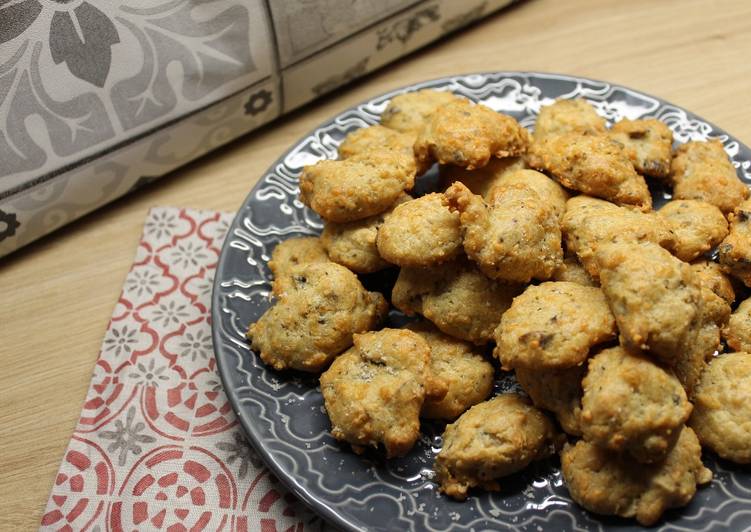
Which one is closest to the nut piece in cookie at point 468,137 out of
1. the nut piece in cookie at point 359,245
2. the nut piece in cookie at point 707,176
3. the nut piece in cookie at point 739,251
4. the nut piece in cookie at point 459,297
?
the nut piece in cookie at point 359,245

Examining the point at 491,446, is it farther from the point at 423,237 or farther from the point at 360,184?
the point at 360,184

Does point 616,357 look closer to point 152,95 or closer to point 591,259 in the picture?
point 591,259

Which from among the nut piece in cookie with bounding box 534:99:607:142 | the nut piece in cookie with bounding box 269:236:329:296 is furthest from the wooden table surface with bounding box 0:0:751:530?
the nut piece in cookie with bounding box 534:99:607:142

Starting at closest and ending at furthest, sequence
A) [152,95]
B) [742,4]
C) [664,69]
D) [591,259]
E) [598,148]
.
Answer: [591,259] → [598,148] → [152,95] → [664,69] → [742,4]

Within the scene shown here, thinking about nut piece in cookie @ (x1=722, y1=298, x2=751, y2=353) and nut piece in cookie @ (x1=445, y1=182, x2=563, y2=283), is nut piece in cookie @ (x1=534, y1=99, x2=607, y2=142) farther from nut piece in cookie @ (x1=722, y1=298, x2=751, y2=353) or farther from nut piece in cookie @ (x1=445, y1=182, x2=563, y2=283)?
nut piece in cookie @ (x1=722, y1=298, x2=751, y2=353)

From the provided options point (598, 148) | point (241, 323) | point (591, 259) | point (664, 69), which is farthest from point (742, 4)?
point (241, 323)

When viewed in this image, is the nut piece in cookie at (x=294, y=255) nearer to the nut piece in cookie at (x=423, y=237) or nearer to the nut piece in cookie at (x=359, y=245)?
the nut piece in cookie at (x=359, y=245)

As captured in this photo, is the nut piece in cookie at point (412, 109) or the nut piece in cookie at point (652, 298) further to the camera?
the nut piece in cookie at point (412, 109)
